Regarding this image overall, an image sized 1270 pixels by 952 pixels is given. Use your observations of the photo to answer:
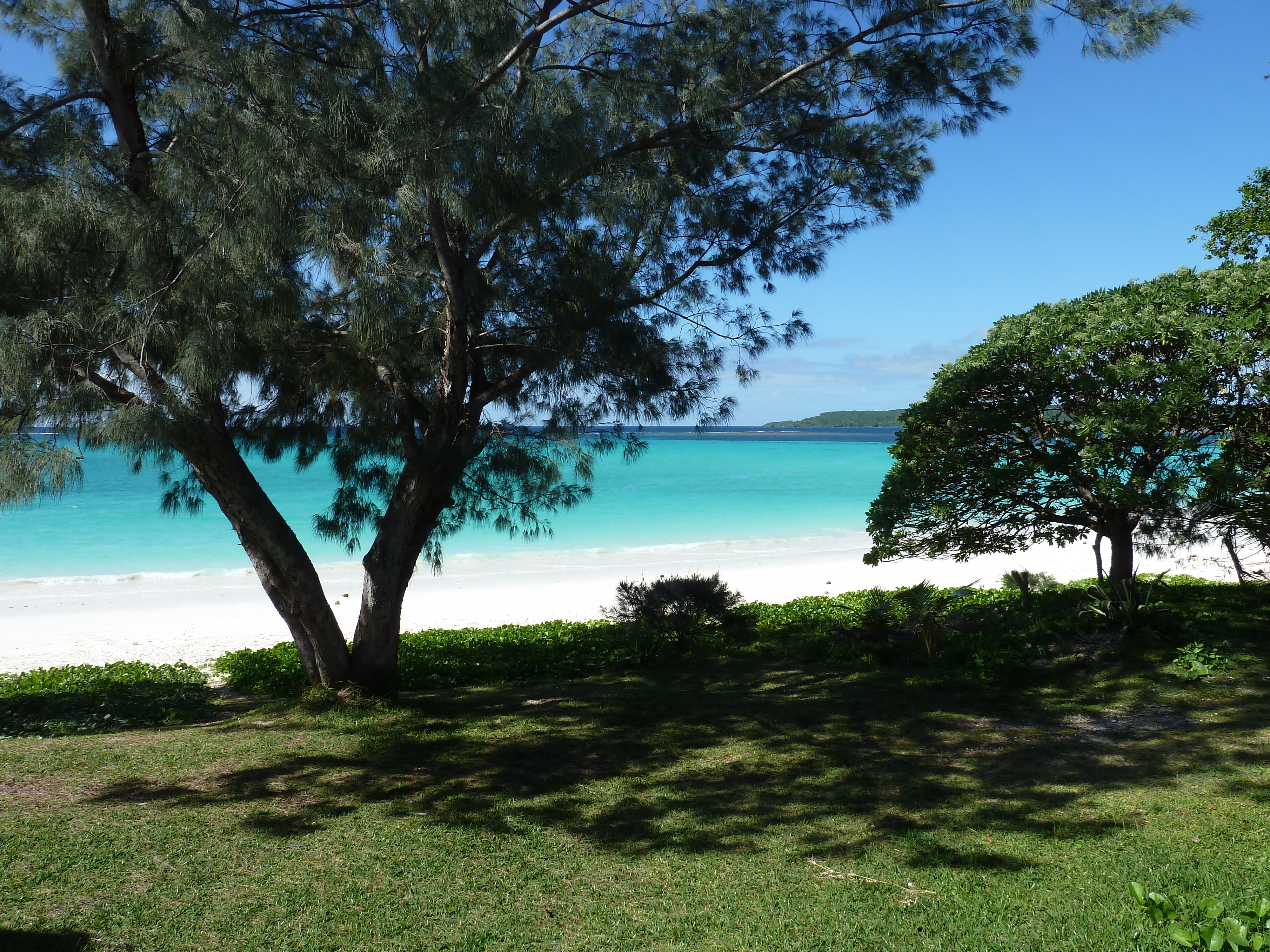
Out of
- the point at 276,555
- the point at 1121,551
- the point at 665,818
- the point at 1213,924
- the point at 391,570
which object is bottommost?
the point at 665,818

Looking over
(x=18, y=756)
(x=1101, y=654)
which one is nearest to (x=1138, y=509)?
(x=1101, y=654)

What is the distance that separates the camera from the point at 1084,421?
754 cm

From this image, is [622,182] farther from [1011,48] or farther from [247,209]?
[1011,48]

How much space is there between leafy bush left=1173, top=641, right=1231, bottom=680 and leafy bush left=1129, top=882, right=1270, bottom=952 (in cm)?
429

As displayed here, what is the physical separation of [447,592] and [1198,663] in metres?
11.9

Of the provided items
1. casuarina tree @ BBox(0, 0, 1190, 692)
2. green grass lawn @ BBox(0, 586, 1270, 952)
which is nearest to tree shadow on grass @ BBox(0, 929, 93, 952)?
green grass lawn @ BBox(0, 586, 1270, 952)

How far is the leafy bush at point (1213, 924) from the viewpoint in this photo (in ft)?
8.80

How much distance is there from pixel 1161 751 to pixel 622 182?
5.23 m

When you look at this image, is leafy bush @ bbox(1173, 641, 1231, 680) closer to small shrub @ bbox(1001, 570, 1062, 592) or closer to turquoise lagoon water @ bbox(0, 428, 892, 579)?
small shrub @ bbox(1001, 570, 1062, 592)

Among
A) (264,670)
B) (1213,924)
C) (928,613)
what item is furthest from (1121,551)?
(264,670)

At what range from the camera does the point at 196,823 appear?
4746 mm

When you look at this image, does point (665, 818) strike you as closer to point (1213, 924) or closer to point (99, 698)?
point (1213, 924)

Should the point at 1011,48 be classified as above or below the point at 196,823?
above

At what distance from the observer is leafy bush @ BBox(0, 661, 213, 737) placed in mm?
7113
